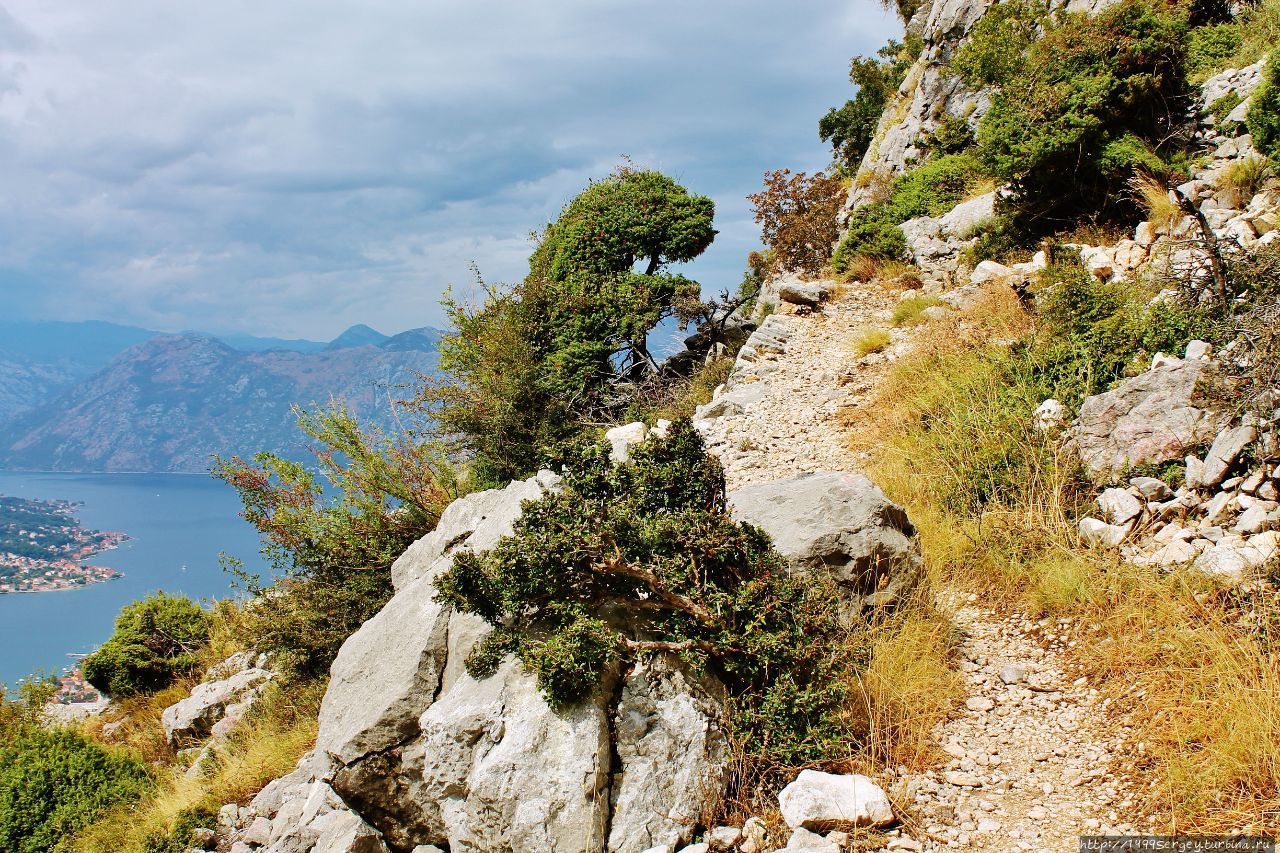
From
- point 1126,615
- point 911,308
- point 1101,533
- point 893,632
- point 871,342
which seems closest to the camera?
point 1126,615

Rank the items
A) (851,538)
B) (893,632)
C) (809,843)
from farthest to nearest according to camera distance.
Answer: (851,538) < (893,632) < (809,843)

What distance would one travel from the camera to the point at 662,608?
13.8ft

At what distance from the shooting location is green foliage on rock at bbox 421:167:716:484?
1355cm

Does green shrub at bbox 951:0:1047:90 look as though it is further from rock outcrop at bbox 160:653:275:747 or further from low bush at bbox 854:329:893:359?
rock outcrop at bbox 160:653:275:747

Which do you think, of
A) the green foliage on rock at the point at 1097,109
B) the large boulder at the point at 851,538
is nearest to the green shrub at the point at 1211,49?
the green foliage on rock at the point at 1097,109

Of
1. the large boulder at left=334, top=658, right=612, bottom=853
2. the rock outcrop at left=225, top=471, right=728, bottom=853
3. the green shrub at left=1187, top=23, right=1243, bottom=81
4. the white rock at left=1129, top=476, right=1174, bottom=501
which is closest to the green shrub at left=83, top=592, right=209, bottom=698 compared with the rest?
the rock outcrop at left=225, top=471, right=728, bottom=853

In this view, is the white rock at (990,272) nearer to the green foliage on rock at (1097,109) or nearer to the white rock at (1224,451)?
the green foliage on rock at (1097,109)

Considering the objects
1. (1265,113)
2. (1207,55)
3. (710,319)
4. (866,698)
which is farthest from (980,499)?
(710,319)

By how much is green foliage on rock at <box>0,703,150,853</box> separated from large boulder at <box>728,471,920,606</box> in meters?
10.1

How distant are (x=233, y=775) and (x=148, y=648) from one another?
8782 millimetres

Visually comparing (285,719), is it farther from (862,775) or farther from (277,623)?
(862,775)

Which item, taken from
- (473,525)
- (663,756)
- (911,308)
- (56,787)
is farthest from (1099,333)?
(56,787)

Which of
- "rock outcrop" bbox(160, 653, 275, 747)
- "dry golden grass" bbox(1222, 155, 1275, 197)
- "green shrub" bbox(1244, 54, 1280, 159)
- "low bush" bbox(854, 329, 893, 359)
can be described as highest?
"green shrub" bbox(1244, 54, 1280, 159)

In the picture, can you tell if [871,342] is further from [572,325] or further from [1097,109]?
[572,325]
